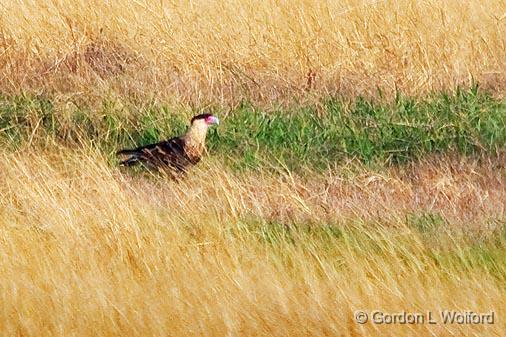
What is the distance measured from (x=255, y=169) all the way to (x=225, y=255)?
1.73 m

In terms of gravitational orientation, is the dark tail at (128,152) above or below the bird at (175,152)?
above

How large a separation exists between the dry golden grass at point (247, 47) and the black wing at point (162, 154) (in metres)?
1.14

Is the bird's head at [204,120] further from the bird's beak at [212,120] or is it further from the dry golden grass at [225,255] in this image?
the dry golden grass at [225,255]

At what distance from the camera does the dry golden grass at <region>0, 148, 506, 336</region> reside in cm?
438

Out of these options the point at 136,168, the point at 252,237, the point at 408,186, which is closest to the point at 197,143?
the point at 136,168

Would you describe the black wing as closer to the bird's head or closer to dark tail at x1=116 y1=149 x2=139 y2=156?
dark tail at x1=116 y1=149 x2=139 y2=156

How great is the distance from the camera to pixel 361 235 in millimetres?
5289

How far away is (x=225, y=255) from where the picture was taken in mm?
4965

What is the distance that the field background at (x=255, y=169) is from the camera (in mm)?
4516

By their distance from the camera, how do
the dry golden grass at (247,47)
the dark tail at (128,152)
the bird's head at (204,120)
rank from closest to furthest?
the dark tail at (128,152) < the bird's head at (204,120) < the dry golden grass at (247,47)

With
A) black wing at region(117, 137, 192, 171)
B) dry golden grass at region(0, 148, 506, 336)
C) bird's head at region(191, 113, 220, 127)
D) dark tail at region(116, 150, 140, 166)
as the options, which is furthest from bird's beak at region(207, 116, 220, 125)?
dry golden grass at region(0, 148, 506, 336)

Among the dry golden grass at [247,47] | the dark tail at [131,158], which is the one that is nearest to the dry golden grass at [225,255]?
the dark tail at [131,158]

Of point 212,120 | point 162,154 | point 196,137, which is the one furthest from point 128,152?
point 212,120

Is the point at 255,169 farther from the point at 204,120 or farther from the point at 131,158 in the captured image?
the point at 131,158
